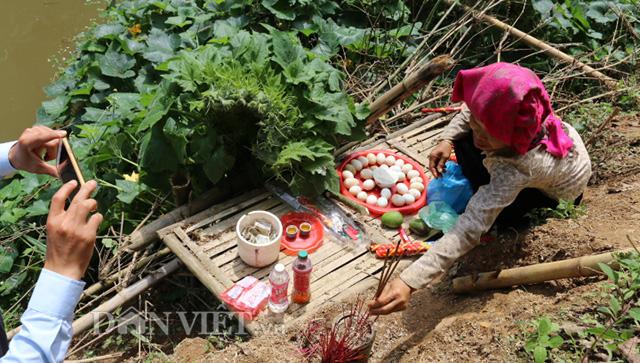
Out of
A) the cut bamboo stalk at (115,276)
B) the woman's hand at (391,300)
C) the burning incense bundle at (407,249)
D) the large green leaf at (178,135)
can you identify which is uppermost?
the large green leaf at (178,135)

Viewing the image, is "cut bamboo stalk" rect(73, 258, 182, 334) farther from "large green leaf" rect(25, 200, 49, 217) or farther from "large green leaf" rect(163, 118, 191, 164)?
"large green leaf" rect(25, 200, 49, 217)

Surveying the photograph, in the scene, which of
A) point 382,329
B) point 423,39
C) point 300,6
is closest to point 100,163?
point 300,6

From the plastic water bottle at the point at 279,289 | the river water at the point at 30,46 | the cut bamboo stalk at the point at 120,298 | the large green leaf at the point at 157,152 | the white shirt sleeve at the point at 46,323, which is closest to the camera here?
the white shirt sleeve at the point at 46,323

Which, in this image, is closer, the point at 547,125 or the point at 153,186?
the point at 547,125

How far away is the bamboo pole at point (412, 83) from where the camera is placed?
11.1 ft

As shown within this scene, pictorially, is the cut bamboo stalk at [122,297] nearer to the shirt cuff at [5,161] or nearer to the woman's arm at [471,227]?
the shirt cuff at [5,161]

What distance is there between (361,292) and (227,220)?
3.27 ft

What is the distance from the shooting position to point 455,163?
355cm

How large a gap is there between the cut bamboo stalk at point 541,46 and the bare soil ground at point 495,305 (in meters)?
1.31

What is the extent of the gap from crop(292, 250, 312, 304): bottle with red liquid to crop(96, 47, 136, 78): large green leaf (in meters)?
2.63

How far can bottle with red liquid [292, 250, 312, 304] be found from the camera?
107 inches

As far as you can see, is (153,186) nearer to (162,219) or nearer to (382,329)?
(162,219)

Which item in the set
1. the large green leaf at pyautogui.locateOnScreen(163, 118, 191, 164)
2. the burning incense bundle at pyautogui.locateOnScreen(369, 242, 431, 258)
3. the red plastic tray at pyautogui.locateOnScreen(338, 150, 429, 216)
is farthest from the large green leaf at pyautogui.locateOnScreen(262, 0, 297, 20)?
the burning incense bundle at pyautogui.locateOnScreen(369, 242, 431, 258)

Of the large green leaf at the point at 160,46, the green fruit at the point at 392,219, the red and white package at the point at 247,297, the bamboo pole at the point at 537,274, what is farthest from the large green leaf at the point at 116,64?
the bamboo pole at the point at 537,274
